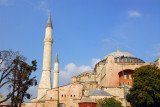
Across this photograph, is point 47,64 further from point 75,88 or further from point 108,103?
point 108,103

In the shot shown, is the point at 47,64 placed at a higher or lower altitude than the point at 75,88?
higher

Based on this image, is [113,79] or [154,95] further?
[113,79]

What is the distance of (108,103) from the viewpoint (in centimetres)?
2567

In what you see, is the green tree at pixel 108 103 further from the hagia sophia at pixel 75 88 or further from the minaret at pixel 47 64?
the minaret at pixel 47 64

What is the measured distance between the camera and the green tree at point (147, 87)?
Answer: 21.7m

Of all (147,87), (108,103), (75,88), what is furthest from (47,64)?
(147,87)

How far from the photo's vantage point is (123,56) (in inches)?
1630

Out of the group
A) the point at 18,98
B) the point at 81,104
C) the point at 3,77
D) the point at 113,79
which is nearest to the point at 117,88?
the point at 113,79

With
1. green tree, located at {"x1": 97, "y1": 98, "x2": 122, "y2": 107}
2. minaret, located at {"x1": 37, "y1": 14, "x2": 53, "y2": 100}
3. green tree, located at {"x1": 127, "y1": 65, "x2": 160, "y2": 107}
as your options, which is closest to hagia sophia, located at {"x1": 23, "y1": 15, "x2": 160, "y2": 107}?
minaret, located at {"x1": 37, "y1": 14, "x2": 53, "y2": 100}

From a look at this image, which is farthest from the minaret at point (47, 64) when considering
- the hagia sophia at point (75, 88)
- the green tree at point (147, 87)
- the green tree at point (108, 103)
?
the green tree at point (147, 87)

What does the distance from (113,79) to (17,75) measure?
71.1ft

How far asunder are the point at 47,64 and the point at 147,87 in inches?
726

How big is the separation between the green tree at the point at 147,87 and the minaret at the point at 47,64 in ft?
50.2

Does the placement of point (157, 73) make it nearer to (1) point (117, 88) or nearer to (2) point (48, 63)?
(1) point (117, 88)
